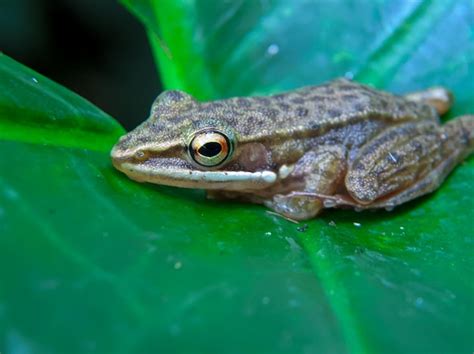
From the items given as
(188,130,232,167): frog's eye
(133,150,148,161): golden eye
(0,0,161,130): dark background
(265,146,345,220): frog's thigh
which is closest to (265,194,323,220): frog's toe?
(265,146,345,220): frog's thigh

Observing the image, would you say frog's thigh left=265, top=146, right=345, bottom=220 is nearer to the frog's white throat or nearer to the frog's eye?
the frog's white throat

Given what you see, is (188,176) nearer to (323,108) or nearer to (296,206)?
(296,206)

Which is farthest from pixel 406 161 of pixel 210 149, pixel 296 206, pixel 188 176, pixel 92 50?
pixel 92 50

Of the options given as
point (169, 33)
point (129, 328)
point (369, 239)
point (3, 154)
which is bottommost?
point (129, 328)

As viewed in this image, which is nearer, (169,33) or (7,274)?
(7,274)

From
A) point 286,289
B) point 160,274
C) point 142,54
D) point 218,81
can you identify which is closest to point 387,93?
point 218,81

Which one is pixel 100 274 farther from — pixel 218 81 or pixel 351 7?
pixel 351 7

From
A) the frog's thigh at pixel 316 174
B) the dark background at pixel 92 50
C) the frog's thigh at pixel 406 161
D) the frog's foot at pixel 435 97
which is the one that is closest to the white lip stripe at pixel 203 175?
the frog's thigh at pixel 316 174
